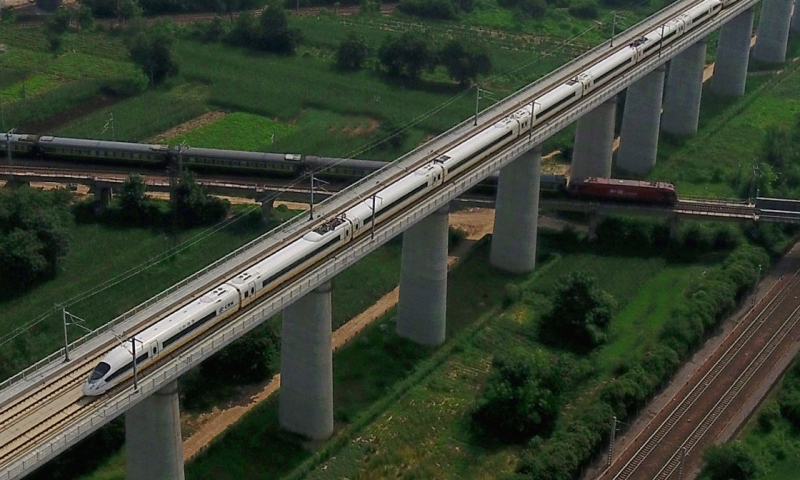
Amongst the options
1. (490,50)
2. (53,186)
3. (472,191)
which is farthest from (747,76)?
(53,186)

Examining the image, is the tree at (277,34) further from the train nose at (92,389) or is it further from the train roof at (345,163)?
the train nose at (92,389)

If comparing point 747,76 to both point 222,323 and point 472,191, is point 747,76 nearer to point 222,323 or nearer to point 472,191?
point 472,191

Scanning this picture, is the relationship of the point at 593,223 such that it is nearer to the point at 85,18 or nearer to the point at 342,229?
the point at 342,229

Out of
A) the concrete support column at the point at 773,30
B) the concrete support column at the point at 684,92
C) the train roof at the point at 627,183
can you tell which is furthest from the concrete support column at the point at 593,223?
the concrete support column at the point at 773,30

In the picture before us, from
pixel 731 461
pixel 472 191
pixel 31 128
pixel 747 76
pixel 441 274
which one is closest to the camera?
pixel 731 461

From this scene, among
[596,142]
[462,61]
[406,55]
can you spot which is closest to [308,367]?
[596,142]

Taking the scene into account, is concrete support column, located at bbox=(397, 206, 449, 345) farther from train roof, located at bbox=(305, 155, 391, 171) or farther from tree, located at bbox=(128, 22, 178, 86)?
tree, located at bbox=(128, 22, 178, 86)

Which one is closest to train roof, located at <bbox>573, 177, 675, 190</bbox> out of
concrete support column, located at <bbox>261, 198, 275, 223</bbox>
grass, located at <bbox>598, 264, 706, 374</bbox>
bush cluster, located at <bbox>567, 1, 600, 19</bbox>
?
grass, located at <bbox>598, 264, 706, 374</bbox>
